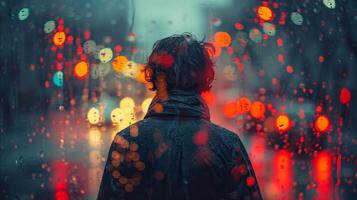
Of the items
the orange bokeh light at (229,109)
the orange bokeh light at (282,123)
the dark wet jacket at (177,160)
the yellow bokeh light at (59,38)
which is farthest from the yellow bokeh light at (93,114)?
the dark wet jacket at (177,160)

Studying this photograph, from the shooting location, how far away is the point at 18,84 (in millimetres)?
7777

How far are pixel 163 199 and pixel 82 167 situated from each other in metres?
7.92

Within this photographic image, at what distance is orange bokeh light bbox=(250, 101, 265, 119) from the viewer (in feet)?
36.1

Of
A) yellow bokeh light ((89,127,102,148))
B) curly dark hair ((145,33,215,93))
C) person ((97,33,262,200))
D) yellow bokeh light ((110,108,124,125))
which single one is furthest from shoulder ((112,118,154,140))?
yellow bokeh light ((89,127,102,148))

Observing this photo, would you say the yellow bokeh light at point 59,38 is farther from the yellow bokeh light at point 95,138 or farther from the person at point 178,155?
the person at point 178,155

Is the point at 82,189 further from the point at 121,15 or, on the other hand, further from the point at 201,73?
the point at 201,73

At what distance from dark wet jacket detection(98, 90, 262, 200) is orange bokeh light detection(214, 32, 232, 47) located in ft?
26.4

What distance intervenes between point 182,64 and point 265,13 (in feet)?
27.2

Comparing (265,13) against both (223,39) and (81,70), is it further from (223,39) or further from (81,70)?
(81,70)

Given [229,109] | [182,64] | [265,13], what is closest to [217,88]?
[229,109]

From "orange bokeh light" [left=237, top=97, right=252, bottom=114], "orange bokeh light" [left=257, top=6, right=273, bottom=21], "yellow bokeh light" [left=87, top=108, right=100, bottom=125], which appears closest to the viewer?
"orange bokeh light" [left=257, top=6, right=273, bottom=21]

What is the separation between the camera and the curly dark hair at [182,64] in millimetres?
1898

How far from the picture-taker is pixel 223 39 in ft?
33.0

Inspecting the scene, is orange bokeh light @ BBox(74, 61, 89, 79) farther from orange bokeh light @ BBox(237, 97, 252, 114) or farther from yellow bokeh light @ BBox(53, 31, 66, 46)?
orange bokeh light @ BBox(237, 97, 252, 114)
